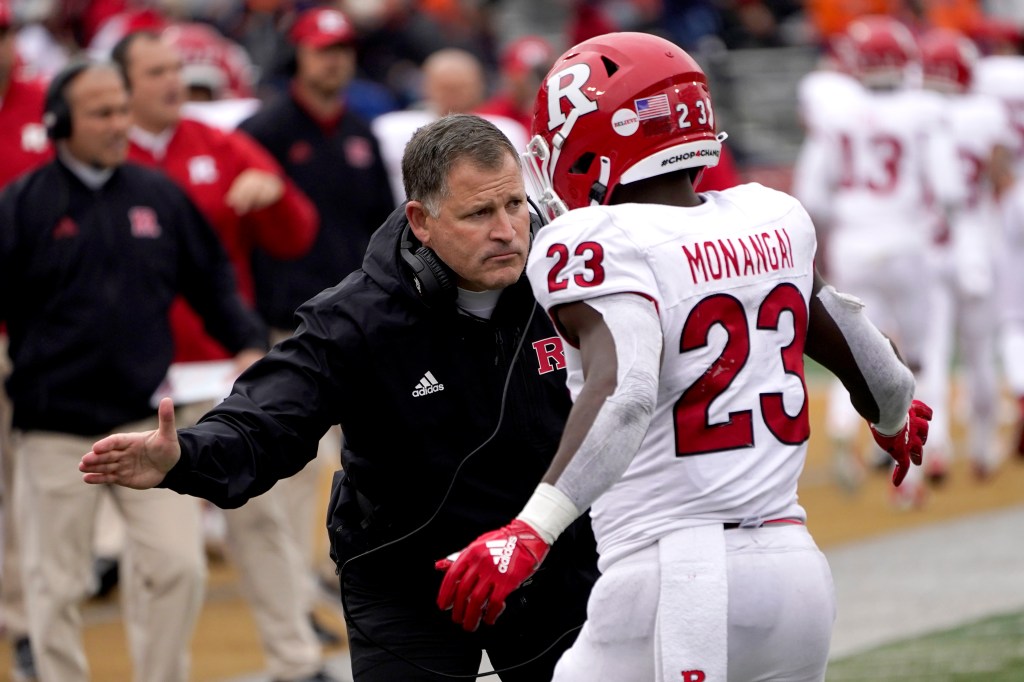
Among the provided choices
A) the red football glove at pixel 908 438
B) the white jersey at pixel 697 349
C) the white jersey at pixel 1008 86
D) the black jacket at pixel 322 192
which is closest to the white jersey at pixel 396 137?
the black jacket at pixel 322 192

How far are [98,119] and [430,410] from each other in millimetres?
2647

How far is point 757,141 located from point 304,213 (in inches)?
470

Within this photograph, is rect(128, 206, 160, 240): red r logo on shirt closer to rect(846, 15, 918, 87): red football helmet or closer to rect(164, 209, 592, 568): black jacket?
rect(164, 209, 592, 568): black jacket

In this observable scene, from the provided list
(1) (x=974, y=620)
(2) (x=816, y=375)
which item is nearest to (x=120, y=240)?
(1) (x=974, y=620)

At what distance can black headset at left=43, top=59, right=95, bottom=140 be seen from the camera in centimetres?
612

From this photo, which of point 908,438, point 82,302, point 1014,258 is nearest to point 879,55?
point 1014,258

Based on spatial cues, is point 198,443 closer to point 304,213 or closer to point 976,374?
point 304,213

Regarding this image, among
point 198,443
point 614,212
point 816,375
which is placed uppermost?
point 614,212

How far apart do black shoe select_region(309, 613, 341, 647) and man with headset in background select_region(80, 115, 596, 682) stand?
3166 mm

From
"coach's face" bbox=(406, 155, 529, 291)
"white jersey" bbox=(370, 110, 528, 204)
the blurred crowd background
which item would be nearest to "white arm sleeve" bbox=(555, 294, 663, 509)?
"coach's face" bbox=(406, 155, 529, 291)

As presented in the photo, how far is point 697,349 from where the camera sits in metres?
3.24

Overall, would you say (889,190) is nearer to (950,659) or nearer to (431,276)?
(950,659)

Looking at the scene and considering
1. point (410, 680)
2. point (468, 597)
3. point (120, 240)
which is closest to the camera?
point (468, 597)

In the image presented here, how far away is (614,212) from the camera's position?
3248 millimetres
